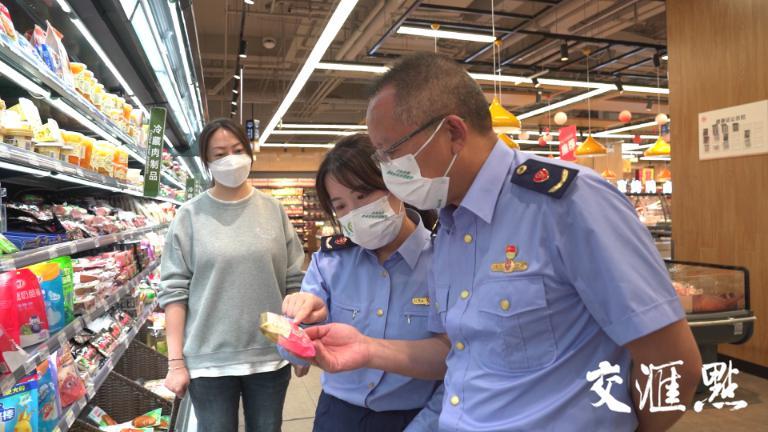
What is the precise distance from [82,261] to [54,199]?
1.90 ft

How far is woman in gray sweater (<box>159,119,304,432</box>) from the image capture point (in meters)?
2.24

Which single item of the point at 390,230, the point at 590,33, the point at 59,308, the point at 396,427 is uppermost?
the point at 590,33

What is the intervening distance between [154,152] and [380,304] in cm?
301

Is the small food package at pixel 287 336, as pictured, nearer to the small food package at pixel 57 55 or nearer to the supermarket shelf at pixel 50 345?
the supermarket shelf at pixel 50 345

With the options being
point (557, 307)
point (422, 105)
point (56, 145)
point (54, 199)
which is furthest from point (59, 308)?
point (557, 307)

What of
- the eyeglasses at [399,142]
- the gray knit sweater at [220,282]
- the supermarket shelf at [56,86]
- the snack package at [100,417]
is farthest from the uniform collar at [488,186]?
the snack package at [100,417]

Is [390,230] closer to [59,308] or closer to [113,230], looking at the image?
[59,308]

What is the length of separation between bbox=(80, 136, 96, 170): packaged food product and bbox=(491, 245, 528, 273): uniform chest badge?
8.05 feet

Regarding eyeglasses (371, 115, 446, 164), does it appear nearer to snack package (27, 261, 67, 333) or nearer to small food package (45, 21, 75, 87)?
snack package (27, 261, 67, 333)

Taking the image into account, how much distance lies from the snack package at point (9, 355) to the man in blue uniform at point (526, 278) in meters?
1.29

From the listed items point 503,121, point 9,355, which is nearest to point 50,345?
point 9,355

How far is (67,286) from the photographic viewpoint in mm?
2301

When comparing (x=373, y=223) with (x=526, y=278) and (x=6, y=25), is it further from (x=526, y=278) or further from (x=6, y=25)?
(x=6, y=25)

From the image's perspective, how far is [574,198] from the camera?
985mm
